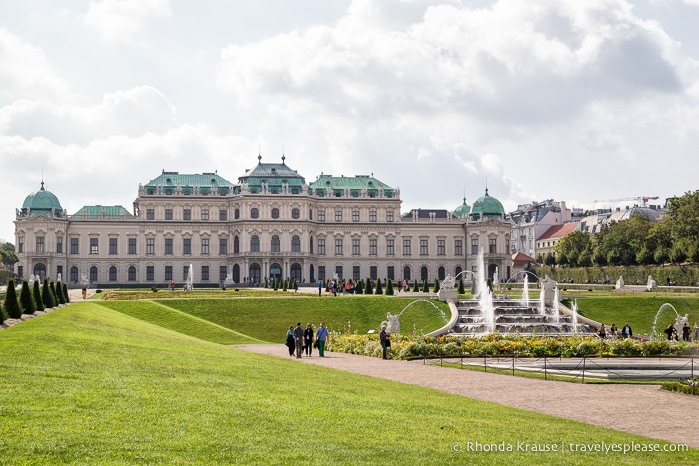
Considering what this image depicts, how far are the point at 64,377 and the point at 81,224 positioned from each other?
85757mm

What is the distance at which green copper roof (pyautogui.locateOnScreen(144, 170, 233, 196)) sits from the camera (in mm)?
98125

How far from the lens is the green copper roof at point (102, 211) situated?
3880 inches

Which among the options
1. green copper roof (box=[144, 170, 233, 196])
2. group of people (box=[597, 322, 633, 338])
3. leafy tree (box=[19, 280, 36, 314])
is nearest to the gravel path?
leafy tree (box=[19, 280, 36, 314])

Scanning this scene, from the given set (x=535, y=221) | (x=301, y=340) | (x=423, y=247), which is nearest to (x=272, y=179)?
(x=423, y=247)

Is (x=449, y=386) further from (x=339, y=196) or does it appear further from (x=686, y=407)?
(x=339, y=196)

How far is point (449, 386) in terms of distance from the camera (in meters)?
22.8

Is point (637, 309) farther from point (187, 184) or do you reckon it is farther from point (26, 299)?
point (187, 184)

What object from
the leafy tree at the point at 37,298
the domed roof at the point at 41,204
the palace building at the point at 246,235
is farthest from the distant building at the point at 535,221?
the leafy tree at the point at 37,298

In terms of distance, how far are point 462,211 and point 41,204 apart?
5224 cm

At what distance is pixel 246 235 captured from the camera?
96.6m

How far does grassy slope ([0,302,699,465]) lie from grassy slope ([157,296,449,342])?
26368mm

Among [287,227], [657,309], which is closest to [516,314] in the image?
[657,309]

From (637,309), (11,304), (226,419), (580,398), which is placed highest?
(11,304)

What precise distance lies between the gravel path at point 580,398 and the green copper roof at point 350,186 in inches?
2892
